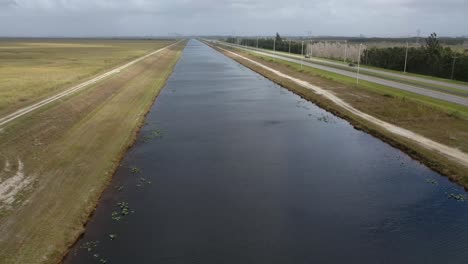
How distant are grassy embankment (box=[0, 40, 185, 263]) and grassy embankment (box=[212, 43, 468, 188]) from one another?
17.9m

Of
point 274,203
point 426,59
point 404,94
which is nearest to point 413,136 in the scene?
point 274,203

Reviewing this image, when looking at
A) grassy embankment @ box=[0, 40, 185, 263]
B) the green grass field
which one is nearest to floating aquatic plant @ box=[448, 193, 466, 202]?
the green grass field

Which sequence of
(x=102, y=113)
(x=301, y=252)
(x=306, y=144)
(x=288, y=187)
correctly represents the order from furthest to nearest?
(x=102, y=113) < (x=306, y=144) < (x=288, y=187) < (x=301, y=252)

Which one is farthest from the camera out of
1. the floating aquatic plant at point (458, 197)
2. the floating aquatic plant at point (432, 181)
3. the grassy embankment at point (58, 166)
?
the floating aquatic plant at point (432, 181)

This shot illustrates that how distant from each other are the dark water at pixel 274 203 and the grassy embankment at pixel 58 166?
36.3 inches

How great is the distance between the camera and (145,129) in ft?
101

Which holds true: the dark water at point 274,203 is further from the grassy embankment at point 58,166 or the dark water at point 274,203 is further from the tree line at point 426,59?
the tree line at point 426,59

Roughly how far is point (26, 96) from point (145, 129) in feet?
52.4

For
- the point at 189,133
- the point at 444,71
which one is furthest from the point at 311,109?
the point at 444,71

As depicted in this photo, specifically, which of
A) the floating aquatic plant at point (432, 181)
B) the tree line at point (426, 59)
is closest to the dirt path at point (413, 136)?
the floating aquatic plant at point (432, 181)

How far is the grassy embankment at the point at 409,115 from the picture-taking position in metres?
23.0

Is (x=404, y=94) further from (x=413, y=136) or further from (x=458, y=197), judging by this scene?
(x=458, y=197)

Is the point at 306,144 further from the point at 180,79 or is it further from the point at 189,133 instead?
the point at 180,79

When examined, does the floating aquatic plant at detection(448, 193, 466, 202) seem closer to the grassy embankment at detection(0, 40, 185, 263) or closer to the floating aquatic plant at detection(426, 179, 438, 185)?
the floating aquatic plant at detection(426, 179, 438, 185)
